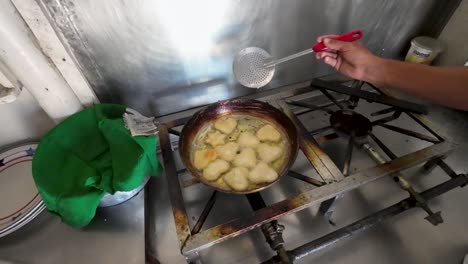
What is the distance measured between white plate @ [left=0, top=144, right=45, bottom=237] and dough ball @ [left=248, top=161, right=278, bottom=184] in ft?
2.21

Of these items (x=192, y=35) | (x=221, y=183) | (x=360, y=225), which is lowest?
(x=360, y=225)

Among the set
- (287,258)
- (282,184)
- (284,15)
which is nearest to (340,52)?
(284,15)

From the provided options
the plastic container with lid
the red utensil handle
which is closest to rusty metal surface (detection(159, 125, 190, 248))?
the red utensil handle

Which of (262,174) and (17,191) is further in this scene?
(17,191)

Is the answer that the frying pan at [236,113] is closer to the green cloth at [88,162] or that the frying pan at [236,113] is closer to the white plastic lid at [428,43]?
the green cloth at [88,162]

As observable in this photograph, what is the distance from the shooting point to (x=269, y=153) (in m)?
0.75

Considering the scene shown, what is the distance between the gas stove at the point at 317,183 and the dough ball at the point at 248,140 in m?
0.14

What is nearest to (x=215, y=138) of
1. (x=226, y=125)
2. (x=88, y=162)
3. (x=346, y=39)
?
(x=226, y=125)

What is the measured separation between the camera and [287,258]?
23.3 inches

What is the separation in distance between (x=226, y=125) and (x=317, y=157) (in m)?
0.29

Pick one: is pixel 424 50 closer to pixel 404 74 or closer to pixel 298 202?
pixel 404 74

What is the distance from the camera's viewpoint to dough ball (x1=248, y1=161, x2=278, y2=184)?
0.68 m

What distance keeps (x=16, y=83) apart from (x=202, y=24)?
544mm

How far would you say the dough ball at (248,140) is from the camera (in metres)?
0.79
